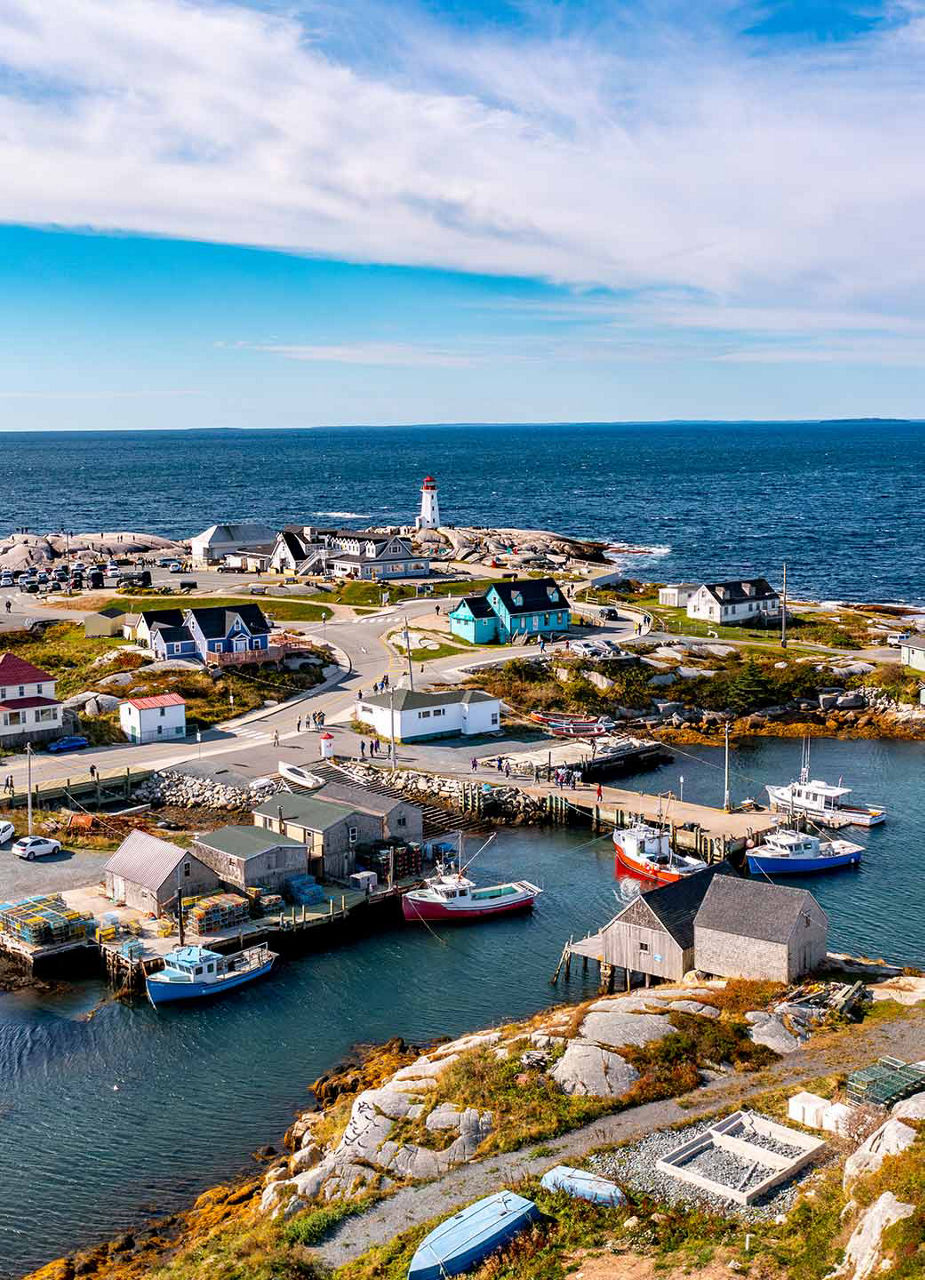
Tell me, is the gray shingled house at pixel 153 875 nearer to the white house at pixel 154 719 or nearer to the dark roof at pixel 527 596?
the white house at pixel 154 719

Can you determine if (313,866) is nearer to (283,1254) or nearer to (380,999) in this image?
(380,999)

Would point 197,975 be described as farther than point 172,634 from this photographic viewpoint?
No

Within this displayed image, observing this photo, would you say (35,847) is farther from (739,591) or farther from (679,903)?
(739,591)

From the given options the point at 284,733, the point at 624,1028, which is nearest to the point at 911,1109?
the point at 624,1028

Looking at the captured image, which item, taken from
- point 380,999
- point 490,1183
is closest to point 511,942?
point 380,999

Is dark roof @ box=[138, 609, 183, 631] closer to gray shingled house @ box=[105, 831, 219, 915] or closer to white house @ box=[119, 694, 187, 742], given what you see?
white house @ box=[119, 694, 187, 742]

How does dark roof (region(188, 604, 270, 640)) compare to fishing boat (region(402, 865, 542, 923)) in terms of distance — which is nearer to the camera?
fishing boat (region(402, 865, 542, 923))

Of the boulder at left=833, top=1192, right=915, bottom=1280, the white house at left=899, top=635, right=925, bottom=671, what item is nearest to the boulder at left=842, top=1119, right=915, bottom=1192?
the boulder at left=833, top=1192, right=915, bottom=1280
